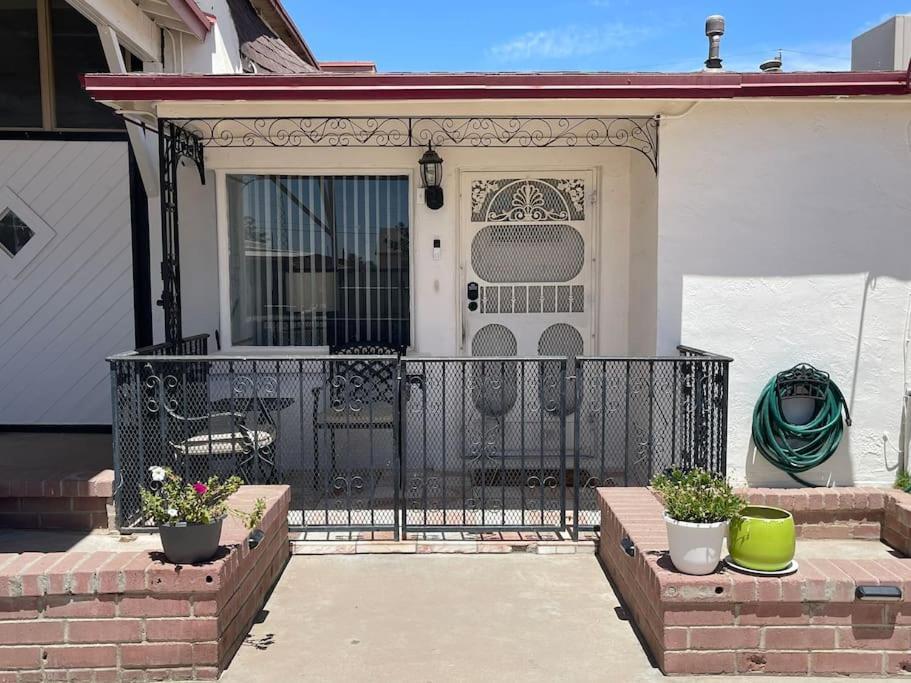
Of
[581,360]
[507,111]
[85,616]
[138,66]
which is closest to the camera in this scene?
[85,616]

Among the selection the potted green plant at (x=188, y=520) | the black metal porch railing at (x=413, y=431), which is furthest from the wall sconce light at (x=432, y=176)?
the potted green plant at (x=188, y=520)

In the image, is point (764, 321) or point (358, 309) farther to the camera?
point (358, 309)

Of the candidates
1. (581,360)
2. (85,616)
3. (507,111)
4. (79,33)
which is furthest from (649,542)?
(79,33)

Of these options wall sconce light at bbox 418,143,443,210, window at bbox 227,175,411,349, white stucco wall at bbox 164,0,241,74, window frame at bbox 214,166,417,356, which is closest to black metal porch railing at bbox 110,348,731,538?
window frame at bbox 214,166,417,356

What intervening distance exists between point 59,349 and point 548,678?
4.90m

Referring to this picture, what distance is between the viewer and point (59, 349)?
5.92 meters

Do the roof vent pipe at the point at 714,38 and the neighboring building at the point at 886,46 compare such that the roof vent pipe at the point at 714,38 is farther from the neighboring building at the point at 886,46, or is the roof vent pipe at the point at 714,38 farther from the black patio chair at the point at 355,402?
the black patio chair at the point at 355,402

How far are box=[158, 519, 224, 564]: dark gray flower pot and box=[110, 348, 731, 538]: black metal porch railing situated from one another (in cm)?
134

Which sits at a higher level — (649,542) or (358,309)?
(358,309)

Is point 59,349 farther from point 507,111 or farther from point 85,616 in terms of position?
point 507,111

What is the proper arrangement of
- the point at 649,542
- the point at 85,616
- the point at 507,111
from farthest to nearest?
the point at 507,111 < the point at 649,542 < the point at 85,616

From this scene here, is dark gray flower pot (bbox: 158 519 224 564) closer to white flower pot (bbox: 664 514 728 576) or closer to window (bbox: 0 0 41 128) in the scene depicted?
white flower pot (bbox: 664 514 728 576)

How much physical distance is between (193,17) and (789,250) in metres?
4.42

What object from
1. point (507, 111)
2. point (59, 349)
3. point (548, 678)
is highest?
point (507, 111)
